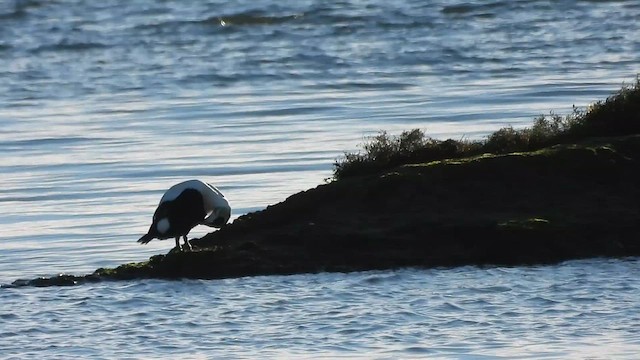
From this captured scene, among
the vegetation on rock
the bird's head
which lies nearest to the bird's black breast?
the bird's head

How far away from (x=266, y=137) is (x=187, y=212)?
10.4 m

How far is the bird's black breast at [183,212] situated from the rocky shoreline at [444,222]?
21 cm

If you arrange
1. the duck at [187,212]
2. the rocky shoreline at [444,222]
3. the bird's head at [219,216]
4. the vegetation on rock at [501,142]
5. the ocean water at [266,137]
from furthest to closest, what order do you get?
1. the vegetation on rock at [501,142]
2. the bird's head at [219,216]
3. the duck at [187,212]
4. the rocky shoreline at [444,222]
5. the ocean water at [266,137]

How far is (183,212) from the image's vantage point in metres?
14.3

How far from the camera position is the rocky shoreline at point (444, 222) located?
13375mm

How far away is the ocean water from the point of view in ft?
37.9

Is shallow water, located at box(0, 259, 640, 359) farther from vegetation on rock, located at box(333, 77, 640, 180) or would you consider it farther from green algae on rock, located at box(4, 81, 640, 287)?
vegetation on rock, located at box(333, 77, 640, 180)

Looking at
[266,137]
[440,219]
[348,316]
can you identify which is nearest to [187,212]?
[440,219]

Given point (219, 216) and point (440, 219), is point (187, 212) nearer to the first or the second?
point (219, 216)

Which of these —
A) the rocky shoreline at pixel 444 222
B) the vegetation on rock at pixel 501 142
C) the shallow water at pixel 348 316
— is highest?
the vegetation on rock at pixel 501 142

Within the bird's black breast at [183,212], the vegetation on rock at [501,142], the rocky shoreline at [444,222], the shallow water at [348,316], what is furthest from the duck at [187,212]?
the vegetation on rock at [501,142]

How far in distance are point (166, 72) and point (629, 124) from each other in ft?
75.7

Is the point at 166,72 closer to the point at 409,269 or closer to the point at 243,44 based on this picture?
the point at 243,44

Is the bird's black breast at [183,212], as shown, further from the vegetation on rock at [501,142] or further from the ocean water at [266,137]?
the vegetation on rock at [501,142]
